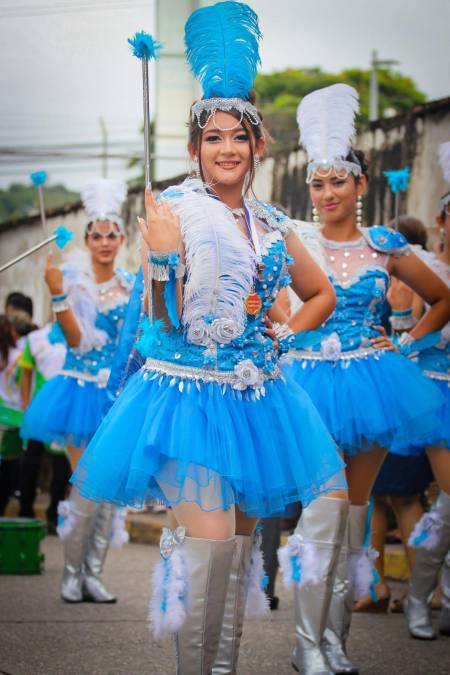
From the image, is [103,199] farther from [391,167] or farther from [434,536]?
[391,167]

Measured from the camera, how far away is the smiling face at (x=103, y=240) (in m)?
7.53

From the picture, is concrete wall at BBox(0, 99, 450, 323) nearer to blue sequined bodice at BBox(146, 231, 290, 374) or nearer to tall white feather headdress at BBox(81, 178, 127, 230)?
tall white feather headdress at BBox(81, 178, 127, 230)

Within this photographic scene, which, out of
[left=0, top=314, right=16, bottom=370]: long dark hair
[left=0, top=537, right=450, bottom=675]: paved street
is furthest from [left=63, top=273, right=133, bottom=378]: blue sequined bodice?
[left=0, top=314, right=16, bottom=370]: long dark hair

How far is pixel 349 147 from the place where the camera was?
18.4 feet

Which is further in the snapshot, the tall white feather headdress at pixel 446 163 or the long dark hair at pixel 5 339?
the long dark hair at pixel 5 339

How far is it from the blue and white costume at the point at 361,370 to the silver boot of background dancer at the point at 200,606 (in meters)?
1.58

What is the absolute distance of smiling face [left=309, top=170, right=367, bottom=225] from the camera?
556cm

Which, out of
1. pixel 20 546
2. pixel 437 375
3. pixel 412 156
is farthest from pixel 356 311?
pixel 412 156

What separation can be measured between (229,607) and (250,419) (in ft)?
2.46

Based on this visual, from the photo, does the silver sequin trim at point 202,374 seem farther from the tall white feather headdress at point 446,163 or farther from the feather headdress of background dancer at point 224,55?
the tall white feather headdress at point 446,163

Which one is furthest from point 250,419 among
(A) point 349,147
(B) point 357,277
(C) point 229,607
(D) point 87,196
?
(D) point 87,196

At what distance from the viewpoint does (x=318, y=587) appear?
15.7ft

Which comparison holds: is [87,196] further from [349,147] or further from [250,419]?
[250,419]

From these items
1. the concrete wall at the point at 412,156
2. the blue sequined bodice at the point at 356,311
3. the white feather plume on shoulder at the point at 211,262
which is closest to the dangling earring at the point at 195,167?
the white feather plume on shoulder at the point at 211,262
